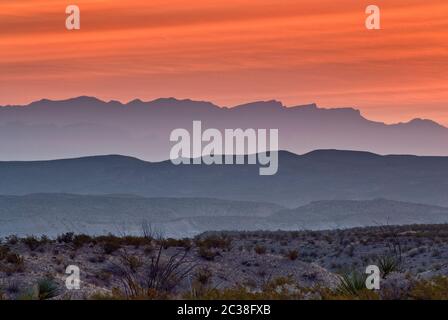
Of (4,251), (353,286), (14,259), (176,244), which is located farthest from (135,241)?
(353,286)

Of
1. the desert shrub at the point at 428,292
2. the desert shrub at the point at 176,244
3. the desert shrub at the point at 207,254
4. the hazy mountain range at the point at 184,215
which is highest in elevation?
the hazy mountain range at the point at 184,215

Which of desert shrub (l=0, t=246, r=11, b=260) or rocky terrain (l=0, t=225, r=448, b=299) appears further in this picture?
desert shrub (l=0, t=246, r=11, b=260)

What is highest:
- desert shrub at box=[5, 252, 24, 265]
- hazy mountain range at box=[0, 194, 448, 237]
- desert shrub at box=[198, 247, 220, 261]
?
hazy mountain range at box=[0, 194, 448, 237]

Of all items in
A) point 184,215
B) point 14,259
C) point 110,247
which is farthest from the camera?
point 184,215

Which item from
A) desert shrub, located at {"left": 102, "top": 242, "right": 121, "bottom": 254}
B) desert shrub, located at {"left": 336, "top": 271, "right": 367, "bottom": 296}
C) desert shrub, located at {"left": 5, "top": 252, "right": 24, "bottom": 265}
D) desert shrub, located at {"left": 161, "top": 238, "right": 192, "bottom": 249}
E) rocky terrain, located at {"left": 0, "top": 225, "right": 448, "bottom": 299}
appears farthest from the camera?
desert shrub, located at {"left": 161, "top": 238, "right": 192, "bottom": 249}

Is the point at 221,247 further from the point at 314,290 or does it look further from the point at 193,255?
the point at 314,290

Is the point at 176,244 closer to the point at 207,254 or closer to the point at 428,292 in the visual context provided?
the point at 207,254

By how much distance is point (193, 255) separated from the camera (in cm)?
3750

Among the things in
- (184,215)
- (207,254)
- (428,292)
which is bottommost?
(428,292)

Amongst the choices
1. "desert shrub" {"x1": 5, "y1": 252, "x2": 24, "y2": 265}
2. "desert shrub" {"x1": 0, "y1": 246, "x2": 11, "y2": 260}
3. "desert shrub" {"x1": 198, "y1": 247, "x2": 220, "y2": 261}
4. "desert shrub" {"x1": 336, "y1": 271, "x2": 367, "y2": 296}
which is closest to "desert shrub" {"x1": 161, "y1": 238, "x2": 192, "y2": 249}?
"desert shrub" {"x1": 198, "y1": 247, "x2": 220, "y2": 261}

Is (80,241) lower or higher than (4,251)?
higher

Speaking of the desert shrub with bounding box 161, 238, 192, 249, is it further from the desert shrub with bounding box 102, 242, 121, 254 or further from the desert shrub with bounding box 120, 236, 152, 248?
the desert shrub with bounding box 102, 242, 121, 254

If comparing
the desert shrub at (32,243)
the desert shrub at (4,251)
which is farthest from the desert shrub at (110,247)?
the desert shrub at (4,251)

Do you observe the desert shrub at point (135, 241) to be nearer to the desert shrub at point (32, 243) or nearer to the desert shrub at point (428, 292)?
the desert shrub at point (32, 243)
